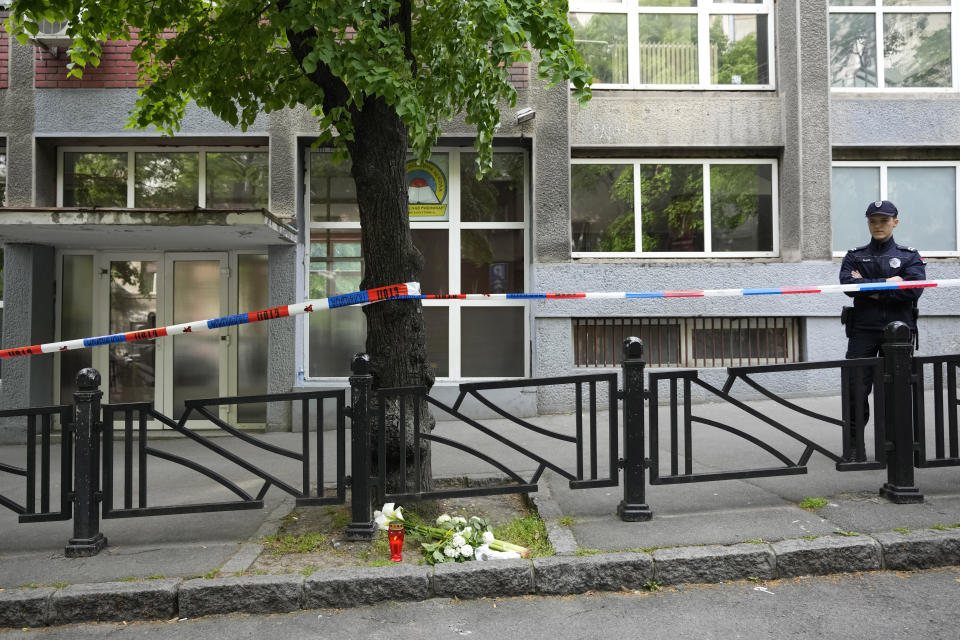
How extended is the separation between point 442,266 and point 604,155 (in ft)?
9.05

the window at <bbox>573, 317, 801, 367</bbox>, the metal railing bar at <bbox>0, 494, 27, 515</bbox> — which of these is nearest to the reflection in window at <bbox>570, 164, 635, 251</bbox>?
the window at <bbox>573, 317, 801, 367</bbox>

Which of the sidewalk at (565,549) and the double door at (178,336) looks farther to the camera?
the double door at (178,336)

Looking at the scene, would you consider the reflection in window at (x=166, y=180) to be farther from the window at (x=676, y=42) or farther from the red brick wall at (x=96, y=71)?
the window at (x=676, y=42)

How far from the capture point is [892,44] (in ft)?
31.4

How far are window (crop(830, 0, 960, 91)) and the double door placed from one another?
28.6ft

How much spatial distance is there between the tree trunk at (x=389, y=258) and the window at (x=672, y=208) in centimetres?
488

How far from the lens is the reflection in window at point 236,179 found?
912cm

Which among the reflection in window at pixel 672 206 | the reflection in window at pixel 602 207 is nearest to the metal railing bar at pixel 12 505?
the reflection in window at pixel 602 207

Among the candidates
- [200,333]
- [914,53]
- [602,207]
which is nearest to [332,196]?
[200,333]

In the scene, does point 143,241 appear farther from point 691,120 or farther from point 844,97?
point 844,97

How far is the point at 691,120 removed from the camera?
9.23 meters

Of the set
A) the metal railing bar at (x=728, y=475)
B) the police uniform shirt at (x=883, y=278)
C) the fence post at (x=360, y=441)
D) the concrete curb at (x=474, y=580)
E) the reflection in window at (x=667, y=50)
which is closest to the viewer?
the concrete curb at (x=474, y=580)

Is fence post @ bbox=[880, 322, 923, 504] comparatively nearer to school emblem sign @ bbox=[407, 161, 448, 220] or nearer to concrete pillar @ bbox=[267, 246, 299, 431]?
school emblem sign @ bbox=[407, 161, 448, 220]

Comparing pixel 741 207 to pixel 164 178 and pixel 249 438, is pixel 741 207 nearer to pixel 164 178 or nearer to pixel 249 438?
pixel 249 438
